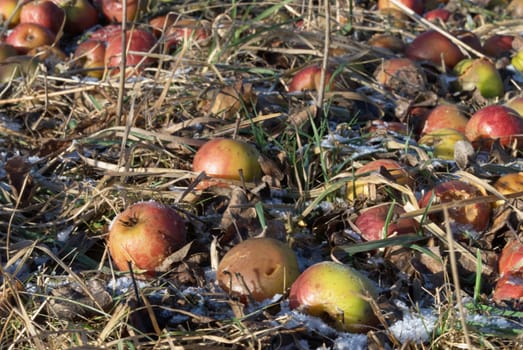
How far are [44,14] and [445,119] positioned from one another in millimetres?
2661

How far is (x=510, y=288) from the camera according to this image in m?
2.33

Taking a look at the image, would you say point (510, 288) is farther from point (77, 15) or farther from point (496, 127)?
point (77, 15)

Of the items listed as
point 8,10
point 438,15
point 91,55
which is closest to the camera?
point 91,55

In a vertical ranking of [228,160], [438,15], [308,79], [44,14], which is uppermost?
[228,160]

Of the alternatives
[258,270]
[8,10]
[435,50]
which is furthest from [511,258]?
[8,10]

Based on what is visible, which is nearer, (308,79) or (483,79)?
(308,79)

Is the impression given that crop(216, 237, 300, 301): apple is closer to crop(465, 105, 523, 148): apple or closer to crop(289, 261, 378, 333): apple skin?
crop(289, 261, 378, 333): apple skin

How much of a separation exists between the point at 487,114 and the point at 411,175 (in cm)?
59

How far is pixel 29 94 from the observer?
391 cm

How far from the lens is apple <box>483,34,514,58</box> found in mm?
4805

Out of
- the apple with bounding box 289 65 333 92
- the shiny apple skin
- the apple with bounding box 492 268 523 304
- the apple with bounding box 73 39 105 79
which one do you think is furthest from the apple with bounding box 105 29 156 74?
the apple with bounding box 492 268 523 304

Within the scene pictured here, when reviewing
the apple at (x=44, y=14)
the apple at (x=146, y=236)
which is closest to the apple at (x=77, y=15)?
the apple at (x=44, y=14)

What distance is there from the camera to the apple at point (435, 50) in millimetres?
4441

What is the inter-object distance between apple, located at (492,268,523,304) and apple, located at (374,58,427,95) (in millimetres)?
1773
